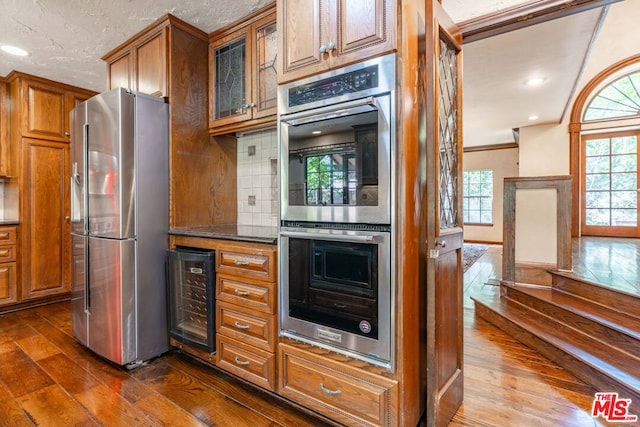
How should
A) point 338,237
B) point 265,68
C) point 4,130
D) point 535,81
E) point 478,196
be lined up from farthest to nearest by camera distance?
1. point 478,196
2. point 535,81
3. point 4,130
4. point 265,68
5. point 338,237

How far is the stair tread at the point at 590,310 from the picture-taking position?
210 cm

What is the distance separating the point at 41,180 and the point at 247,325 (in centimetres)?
322

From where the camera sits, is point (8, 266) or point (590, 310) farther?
point (8, 266)

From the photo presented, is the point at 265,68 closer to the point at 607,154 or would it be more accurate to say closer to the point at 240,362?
the point at 240,362

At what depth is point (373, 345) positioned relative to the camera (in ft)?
4.61

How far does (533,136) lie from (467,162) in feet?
7.83

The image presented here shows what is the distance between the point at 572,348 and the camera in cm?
217

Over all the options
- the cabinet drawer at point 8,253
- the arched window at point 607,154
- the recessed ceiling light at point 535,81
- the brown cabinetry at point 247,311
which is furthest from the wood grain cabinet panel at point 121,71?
the arched window at point 607,154

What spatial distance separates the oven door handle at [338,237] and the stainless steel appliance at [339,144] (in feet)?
0.24

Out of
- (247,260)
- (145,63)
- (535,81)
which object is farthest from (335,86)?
(535,81)

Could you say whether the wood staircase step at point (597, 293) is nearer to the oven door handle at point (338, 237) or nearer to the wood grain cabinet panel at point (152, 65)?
the oven door handle at point (338, 237)

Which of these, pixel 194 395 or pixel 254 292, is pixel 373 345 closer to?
pixel 254 292

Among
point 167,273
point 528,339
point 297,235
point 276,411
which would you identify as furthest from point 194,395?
point 528,339

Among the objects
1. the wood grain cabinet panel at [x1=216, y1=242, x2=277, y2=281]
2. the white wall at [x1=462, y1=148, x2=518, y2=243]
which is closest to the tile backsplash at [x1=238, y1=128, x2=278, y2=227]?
the wood grain cabinet panel at [x1=216, y1=242, x2=277, y2=281]
